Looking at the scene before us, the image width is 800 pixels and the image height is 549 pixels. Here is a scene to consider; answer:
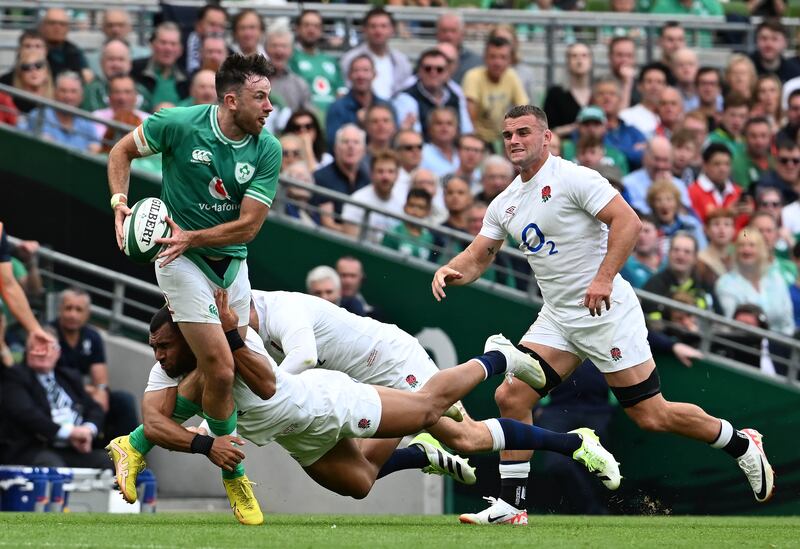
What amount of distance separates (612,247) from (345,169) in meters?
5.73

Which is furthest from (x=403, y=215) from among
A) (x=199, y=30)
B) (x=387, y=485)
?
(x=199, y=30)

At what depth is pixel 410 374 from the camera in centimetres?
1098

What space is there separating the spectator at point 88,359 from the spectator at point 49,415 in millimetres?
233

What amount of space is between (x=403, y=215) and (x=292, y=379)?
4.90 m

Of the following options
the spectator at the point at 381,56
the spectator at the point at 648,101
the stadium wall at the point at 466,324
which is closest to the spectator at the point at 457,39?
the spectator at the point at 381,56

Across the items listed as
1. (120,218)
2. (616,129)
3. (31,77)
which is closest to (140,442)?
(120,218)

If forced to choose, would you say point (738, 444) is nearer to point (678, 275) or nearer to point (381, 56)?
point (678, 275)

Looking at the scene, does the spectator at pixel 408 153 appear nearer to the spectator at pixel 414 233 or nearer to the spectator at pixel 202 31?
the spectator at pixel 414 233

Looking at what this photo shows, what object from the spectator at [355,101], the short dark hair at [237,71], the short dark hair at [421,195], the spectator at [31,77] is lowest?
the short dark hair at [421,195]

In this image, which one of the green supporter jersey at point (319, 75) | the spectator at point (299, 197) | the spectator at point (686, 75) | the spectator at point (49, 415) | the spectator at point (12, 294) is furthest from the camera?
the spectator at point (686, 75)

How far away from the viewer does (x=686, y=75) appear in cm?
1819

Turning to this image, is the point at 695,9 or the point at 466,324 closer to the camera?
the point at 466,324

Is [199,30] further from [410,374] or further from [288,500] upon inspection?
[410,374]

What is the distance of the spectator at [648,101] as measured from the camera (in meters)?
17.4
